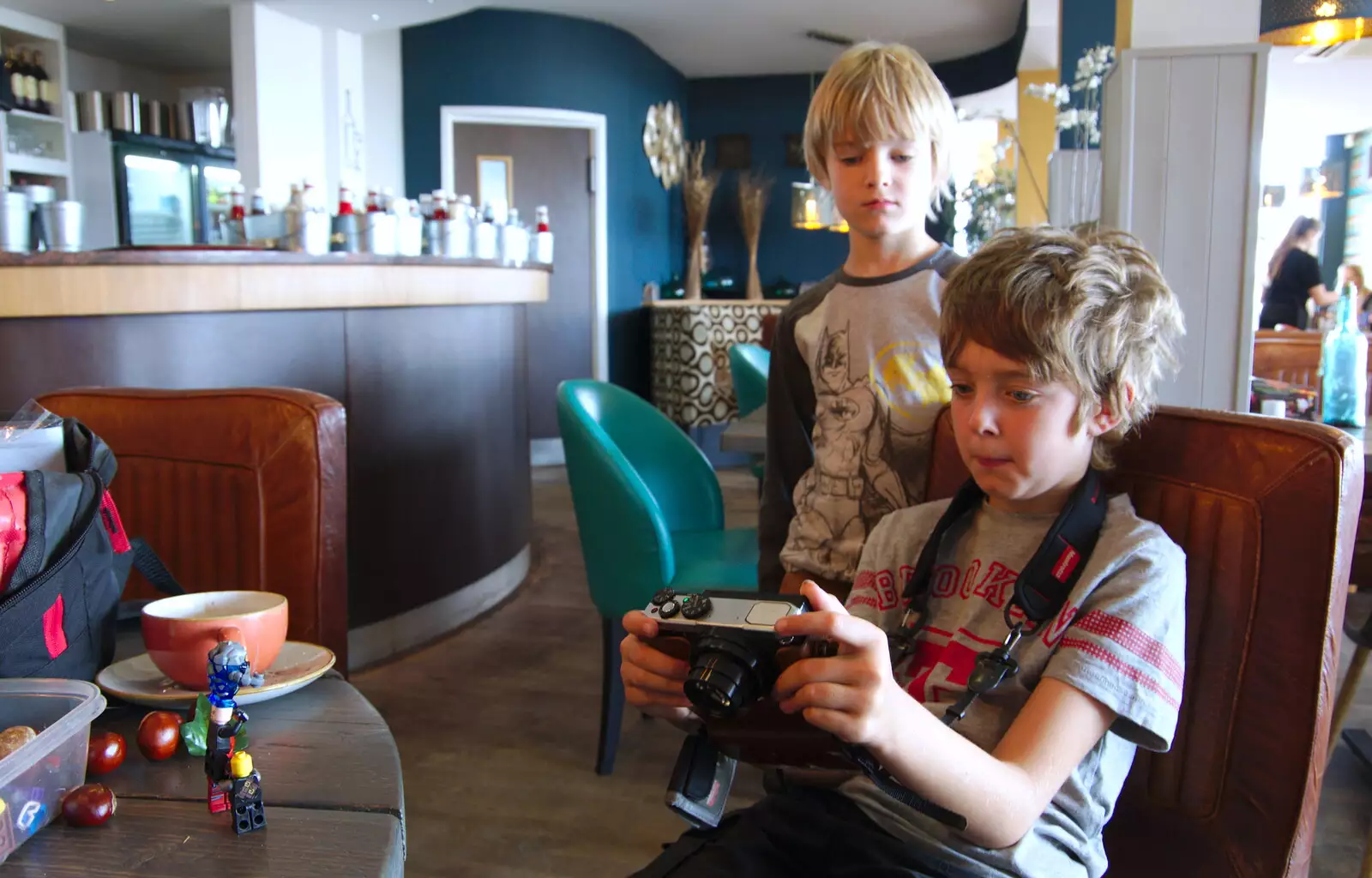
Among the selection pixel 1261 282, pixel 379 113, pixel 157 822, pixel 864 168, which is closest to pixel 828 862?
pixel 157 822

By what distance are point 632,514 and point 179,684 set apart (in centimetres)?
140

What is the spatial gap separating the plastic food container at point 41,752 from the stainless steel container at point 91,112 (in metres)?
7.45

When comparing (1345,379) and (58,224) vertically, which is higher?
(58,224)

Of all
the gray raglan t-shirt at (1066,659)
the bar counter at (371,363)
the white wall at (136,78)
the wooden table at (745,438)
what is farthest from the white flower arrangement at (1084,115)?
the white wall at (136,78)

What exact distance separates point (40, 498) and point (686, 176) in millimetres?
8655

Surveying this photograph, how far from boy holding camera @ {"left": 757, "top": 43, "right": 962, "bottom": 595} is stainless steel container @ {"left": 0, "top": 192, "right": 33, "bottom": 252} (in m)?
2.11

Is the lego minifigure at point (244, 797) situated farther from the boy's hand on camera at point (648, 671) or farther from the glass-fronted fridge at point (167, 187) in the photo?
the glass-fronted fridge at point (167, 187)

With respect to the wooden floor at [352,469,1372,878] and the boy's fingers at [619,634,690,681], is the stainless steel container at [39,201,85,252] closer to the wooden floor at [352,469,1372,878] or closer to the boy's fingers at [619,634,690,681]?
the wooden floor at [352,469,1372,878]

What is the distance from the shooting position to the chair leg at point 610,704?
2500 mm

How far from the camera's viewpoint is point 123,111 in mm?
7035

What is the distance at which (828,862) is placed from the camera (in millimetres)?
985

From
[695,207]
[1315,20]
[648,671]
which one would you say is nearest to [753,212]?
[695,207]

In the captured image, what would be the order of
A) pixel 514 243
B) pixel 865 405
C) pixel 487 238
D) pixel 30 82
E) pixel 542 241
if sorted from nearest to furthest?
pixel 865 405 → pixel 487 238 → pixel 514 243 → pixel 542 241 → pixel 30 82

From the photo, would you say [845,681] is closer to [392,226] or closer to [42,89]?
[392,226]
